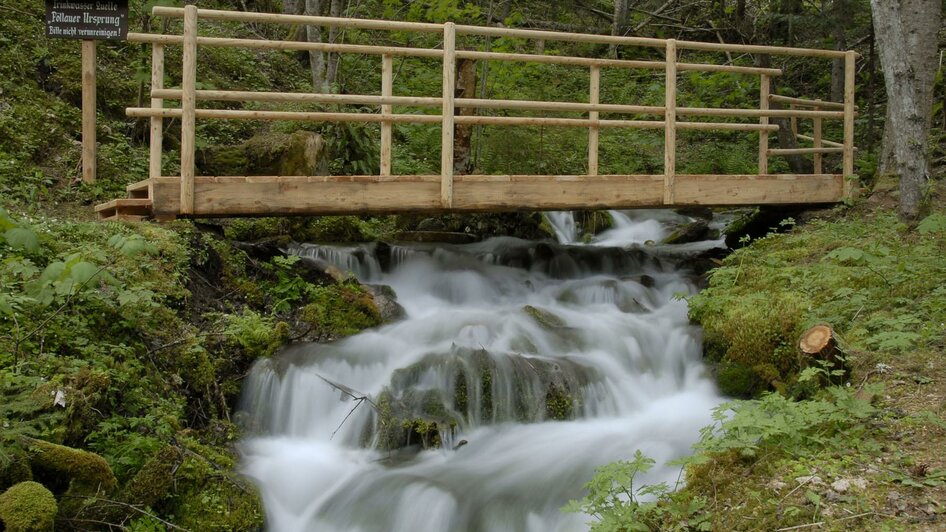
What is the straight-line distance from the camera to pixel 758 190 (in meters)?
9.57

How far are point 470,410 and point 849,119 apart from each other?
22.3ft

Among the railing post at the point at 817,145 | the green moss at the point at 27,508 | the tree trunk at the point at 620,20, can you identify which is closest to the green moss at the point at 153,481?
the green moss at the point at 27,508

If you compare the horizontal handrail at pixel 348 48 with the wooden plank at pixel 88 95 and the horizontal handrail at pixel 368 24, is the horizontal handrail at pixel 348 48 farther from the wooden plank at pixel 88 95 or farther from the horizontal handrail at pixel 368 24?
the wooden plank at pixel 88 95

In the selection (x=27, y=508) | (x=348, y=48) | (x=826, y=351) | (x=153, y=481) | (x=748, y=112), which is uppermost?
(x=348, y=48)

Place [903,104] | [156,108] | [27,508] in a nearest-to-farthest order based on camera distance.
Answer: [27,508]
[156,108]
[903,104]

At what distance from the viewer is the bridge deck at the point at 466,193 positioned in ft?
24.7

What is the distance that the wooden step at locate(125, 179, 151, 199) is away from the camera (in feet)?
24.9

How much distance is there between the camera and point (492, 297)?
968 centimetres

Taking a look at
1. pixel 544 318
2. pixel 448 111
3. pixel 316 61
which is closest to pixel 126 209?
pixel 448 111

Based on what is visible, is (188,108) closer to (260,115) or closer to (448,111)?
(260,115)

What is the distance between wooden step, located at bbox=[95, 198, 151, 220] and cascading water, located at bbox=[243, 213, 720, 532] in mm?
2003

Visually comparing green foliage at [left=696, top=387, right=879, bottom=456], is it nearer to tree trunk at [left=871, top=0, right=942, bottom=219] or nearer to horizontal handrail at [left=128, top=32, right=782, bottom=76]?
tree trunk at [left=871, top=0, right=942, bottom=219]

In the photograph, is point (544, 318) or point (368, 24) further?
point (544, 318)

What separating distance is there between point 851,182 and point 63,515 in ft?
31.0
